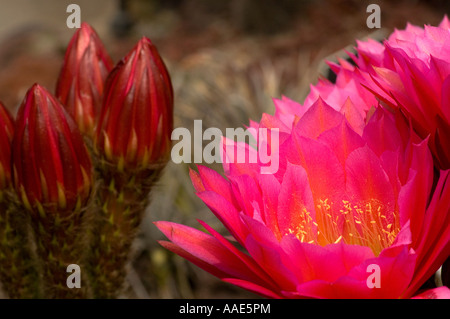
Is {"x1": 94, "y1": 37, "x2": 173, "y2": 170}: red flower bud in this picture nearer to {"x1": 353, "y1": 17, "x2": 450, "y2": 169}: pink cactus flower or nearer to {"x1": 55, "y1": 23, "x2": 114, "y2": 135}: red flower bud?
{"x1": 55, "y1": 23, "x2": 114, "y2": 135}: red flower bud

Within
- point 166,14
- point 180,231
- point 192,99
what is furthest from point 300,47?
point 180,231

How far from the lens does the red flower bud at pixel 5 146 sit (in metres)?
0.37

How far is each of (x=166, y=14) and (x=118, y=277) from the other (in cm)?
326

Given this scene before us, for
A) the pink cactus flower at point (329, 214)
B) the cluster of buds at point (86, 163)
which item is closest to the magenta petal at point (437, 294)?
the pink cactus flower at point (329, 214)

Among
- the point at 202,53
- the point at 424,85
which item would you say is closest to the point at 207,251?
the point at 424,85

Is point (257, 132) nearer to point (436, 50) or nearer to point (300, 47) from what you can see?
point (436, 50)

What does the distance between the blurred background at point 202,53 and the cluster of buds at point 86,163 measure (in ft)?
0.20

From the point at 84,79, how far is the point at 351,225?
9.2 inches

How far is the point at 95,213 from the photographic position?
0.43 metres

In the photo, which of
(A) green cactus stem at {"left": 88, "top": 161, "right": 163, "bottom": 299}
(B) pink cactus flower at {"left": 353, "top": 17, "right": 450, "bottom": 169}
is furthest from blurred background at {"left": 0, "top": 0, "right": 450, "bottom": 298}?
(B) pink cactus flower at {"left": 353, "top": 17, "right": 450, "bottom": 169}

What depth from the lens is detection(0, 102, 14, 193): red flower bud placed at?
370 mm

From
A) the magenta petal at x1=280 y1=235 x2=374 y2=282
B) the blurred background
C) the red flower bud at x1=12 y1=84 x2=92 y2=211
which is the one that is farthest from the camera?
the blurred background

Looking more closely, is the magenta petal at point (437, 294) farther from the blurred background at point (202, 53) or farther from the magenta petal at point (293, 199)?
the blurred background at point (202, 53)

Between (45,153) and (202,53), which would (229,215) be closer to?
(45,153)
